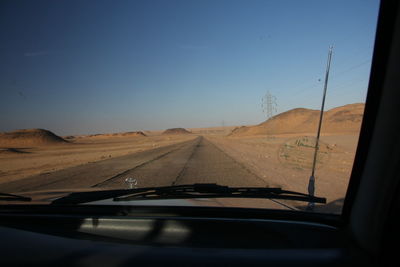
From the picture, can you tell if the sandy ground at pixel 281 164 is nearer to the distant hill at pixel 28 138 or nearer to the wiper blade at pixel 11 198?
the wiper blade at pixel 11 198

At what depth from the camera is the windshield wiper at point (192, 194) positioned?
318cm

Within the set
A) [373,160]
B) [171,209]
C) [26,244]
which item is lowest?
[26,244]

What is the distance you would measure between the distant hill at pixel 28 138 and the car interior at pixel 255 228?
3490 inches

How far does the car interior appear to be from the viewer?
177 cm

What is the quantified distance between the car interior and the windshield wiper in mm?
493

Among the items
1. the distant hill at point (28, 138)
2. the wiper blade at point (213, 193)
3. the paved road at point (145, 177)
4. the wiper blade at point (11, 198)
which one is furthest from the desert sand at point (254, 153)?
the wiper blade at point (11, 198)

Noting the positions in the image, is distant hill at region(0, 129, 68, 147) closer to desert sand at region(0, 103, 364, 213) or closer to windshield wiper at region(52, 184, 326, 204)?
desert sand at region(0, 103, 364, 213)

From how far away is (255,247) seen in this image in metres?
2.08

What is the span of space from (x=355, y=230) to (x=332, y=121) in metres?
80.8

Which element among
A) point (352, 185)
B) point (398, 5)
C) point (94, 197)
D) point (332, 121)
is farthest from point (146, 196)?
point (332, 121)

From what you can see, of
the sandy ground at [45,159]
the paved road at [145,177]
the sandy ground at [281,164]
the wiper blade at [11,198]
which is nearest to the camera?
the wiper blade at [11,198]

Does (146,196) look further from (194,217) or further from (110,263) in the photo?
(110,263)

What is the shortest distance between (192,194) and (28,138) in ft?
322

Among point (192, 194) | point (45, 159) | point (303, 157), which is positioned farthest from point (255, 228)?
point (45, 159)
